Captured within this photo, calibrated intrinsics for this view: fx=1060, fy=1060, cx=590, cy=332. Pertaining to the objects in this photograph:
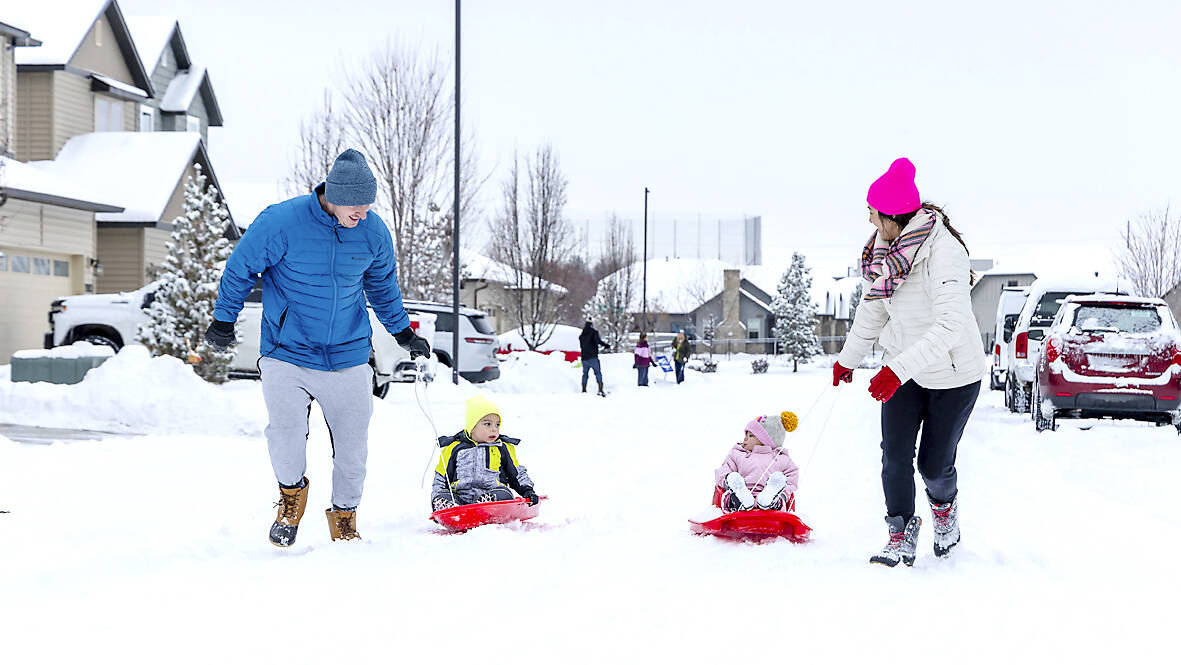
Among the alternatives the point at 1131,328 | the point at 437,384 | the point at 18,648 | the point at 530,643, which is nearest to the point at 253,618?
the point at 18,648

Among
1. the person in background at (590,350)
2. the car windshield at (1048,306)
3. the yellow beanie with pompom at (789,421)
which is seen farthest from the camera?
the person in background at (590,350)

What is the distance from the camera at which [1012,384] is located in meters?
16.3

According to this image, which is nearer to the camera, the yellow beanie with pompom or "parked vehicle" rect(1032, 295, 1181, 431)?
the yellow beanie with pompom

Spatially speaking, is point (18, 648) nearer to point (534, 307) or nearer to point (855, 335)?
point (855, 335)

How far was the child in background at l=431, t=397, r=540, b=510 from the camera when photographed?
609cm

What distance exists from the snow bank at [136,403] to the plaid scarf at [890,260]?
331 inches

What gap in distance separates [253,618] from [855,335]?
121 inches

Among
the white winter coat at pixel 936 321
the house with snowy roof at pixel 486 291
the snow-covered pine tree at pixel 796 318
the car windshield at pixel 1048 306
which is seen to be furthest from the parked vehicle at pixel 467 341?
the snow-covered pine tree at pixel 796 318

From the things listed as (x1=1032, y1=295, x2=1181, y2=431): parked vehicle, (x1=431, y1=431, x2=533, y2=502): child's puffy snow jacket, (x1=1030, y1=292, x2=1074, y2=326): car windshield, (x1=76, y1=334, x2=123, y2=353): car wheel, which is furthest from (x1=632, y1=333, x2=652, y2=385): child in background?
(x1=431, y1=431, x2=533, y2=502): child's puffy snow jacket

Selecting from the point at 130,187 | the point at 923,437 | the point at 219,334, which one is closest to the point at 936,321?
the point at 923,437

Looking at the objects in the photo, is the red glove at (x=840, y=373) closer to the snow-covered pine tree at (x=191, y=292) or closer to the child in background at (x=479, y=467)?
the child in background at (x=479, y=467)

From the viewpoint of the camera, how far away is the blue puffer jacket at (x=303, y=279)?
16.4 ft

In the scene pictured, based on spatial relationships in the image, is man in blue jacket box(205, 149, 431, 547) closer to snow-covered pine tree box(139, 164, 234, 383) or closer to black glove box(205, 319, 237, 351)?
black glove box(205, 319, 237, 351)

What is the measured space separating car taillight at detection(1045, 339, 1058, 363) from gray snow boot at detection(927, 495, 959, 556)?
8057 millimetres
